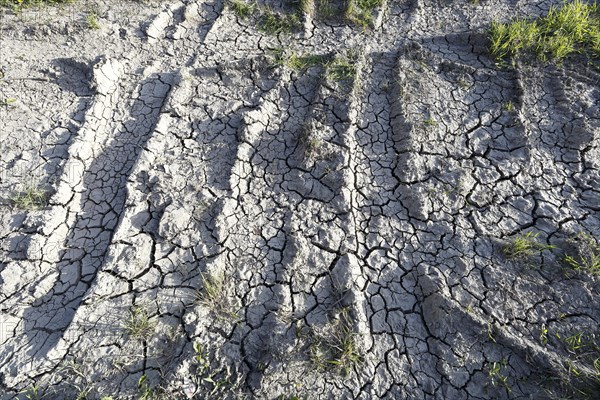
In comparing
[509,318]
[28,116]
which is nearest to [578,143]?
[509,318]

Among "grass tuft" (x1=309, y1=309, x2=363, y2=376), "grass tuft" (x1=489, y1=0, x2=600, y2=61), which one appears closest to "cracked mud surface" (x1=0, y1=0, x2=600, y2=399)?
"grass tuft" (x1=309, y1=309, x2=363, y2=376)

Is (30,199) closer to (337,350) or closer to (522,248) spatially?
(337,350)

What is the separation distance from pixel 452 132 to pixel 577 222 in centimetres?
114

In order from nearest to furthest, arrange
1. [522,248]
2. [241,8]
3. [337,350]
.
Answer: [337,350] → [522,248] → [241,8]

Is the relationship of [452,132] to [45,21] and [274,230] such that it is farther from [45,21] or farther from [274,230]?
[45,21]

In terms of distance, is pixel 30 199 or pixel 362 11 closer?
pixel 30 199

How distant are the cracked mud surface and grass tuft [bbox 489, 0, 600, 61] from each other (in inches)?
7.3

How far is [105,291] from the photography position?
2.43 meters

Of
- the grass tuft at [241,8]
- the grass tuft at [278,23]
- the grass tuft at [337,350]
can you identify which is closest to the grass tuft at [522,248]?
the grass tuft at [337,350]

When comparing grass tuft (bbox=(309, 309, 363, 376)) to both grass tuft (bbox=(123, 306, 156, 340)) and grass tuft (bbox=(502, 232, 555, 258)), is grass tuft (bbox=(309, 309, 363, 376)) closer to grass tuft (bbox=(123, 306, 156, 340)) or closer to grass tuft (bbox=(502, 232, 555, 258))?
grass tuft (bbox=(123, 306, 156, 340))

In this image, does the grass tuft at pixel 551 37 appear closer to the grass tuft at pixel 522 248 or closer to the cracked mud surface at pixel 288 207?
the cracked mud surface at pixel 288 207

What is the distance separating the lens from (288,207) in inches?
111

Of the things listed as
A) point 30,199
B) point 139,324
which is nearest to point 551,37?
point 139,324

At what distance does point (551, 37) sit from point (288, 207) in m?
3.09
